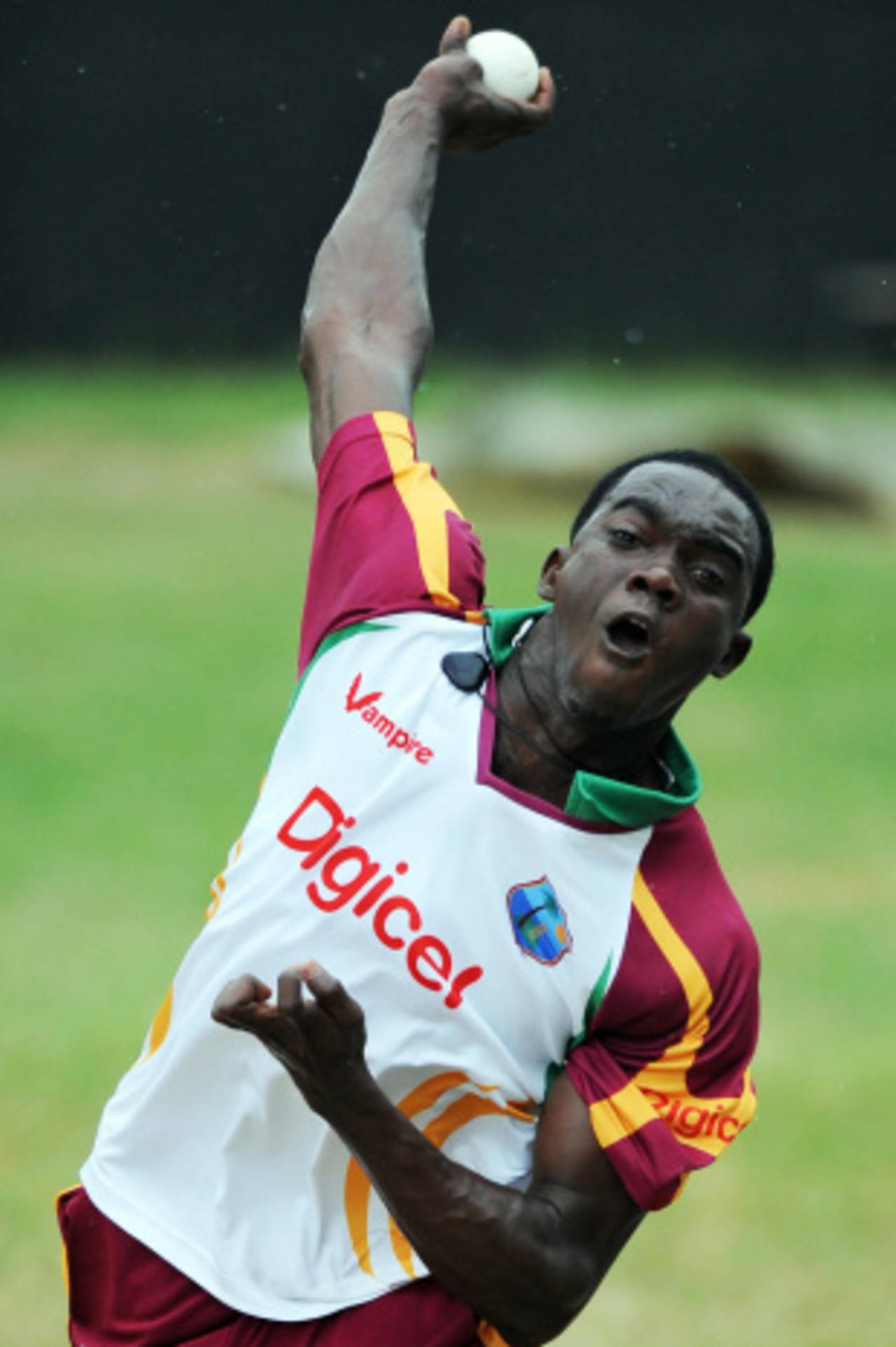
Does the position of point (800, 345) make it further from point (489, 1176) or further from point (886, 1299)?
point (489, 1176)

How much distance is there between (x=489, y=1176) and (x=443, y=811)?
47 centimetres

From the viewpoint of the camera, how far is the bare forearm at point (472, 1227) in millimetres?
2828

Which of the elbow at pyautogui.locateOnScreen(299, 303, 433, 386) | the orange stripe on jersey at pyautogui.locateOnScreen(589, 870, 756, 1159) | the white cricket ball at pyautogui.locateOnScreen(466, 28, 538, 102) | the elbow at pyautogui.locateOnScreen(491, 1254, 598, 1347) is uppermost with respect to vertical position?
the white cricket ball at pyautogui.locateOnScreen(466, 28, 538, 102)

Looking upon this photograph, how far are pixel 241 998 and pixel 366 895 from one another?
17.9 inches

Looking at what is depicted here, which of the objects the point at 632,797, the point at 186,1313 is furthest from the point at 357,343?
the point at 186,1313

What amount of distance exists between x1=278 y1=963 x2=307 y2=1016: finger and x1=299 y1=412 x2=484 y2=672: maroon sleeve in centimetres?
76

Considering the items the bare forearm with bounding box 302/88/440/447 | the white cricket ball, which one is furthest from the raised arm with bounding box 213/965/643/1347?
the white cricket ball

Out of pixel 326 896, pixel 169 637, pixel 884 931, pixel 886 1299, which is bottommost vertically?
pixel 169 637

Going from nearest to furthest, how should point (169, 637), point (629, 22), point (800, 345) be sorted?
1. point (169, 637)
2. point (629, 22)
3. point (800, 345)

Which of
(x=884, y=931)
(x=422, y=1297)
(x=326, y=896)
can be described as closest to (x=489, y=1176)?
(x=422, y=1297)

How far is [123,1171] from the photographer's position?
323 cm

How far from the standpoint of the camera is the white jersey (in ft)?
10.0

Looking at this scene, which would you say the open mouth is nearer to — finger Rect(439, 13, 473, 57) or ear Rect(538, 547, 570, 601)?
ear Rect(538, 547, 570, 601)

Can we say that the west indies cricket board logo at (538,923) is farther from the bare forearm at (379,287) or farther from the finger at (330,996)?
the bare forearm at (379,287)
